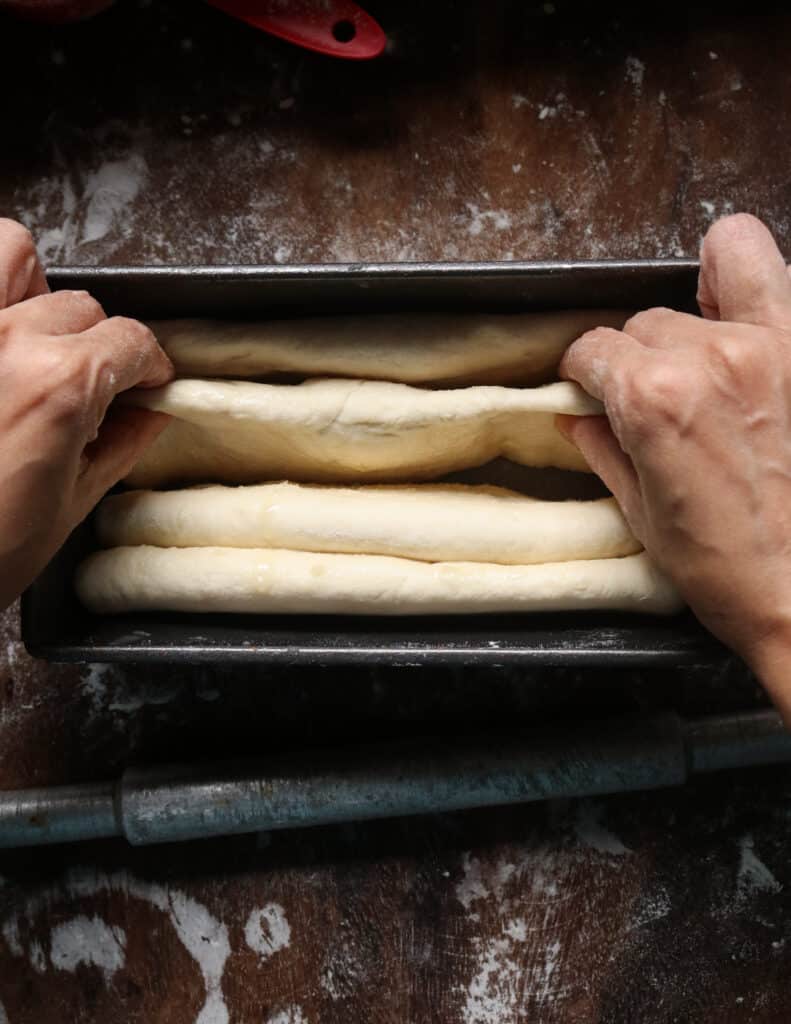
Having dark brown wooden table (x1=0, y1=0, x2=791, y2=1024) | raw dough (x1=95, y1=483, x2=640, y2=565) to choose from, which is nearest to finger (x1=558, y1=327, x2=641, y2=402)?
raw dough (x1=95, y1=483, x2=640, y2=565)

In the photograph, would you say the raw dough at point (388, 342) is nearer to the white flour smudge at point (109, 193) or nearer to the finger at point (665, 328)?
the finger at point (665, 328)

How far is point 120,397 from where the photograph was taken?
1270 millimetres

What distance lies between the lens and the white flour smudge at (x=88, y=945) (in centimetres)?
157

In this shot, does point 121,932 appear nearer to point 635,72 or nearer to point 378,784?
point 378,784

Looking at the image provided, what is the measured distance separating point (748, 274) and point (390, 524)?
59 centimetres

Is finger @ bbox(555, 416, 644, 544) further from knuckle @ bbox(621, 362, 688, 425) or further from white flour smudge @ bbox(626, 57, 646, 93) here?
white flour smudge @ bbox(626, 57, 646, 93)

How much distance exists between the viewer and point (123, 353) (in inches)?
45.2

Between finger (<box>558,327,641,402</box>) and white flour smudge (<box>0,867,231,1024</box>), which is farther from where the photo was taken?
white flour smudge (<box>0,867,231,1024</box>)

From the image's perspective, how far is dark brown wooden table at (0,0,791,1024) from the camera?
157 centimetres

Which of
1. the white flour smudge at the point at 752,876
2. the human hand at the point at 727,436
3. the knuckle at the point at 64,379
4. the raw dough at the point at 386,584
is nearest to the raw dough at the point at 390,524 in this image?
the raw dough at the point at 386,584

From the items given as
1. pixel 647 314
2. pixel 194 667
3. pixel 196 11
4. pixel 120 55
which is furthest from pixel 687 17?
pixel 194 667

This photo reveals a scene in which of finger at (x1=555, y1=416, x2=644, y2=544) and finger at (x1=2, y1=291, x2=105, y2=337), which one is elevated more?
finger at (x1=2, y1=291, x2=105, y2=337)

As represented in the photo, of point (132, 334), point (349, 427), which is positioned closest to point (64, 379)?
point (132, 334)

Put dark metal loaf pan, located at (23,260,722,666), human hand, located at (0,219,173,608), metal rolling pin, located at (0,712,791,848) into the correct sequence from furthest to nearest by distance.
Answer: metal rolling pin, located at (0,712,791,848)
dark metal loaf pan, located at (23,260,722,666)
human hand, located at (0,219,173,608)
